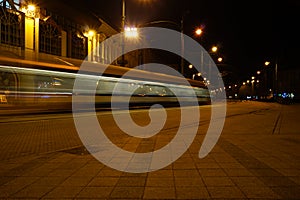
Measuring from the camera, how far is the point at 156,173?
5.69m

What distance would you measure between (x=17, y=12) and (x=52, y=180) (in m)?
24.0

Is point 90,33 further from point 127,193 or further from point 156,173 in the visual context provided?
point 127,193

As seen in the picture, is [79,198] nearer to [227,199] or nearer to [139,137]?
[227,199]

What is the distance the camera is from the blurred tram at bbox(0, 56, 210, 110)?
13680mm

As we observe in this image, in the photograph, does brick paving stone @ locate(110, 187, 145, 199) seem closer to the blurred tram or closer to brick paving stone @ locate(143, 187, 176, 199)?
brick paving stone @ locate(143, 187, 176, 199)

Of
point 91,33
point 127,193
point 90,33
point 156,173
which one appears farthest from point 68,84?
point 91,33

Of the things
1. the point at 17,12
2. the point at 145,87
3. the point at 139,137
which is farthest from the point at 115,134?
the point at 17,12

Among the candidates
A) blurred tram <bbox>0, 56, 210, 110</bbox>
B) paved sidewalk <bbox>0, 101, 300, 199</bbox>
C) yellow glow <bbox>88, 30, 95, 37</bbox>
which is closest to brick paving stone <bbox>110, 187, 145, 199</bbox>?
paved sidewalk <bbox>0, 101, 300, 199</bbox>

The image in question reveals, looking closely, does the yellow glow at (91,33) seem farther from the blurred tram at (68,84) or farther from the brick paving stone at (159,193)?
the brick paving stone at (159,193)

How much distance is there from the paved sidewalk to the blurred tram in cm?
503

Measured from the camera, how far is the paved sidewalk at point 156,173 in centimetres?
457

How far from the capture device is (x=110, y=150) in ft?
26.0

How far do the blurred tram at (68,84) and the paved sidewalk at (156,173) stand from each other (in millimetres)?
5030

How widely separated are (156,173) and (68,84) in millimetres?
11488
